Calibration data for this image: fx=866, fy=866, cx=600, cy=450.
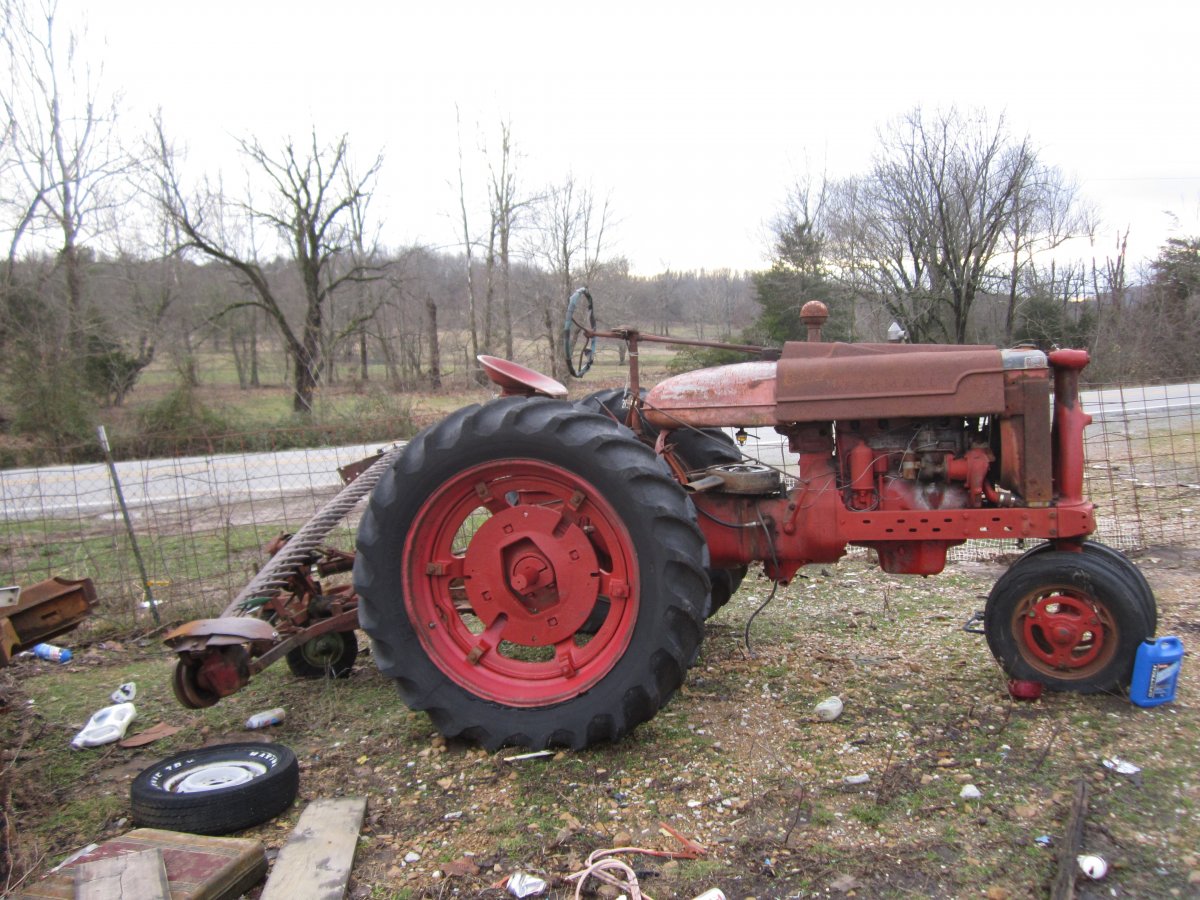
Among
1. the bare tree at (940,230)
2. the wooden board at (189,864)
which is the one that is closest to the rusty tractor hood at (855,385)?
the wooden board at (189,864)

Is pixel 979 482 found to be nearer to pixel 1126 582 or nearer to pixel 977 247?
pixel 1126 582

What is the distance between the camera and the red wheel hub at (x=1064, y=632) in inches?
135

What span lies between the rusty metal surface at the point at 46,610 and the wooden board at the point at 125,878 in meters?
1.28

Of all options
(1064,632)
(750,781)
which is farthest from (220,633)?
(1064,632)

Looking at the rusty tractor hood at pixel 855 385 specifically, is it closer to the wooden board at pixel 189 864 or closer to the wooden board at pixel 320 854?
the wooden board at pixel 320 854

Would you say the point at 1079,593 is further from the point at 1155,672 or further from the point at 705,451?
the point at 705,451

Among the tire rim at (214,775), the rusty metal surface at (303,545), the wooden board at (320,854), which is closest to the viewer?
the wooden board at (320,854)

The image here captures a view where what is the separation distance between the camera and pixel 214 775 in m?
3.15

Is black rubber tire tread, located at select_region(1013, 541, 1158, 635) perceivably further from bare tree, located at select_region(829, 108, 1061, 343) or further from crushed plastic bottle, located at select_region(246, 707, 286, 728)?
bare tree, located at select_region(829, 108, 1061, 343)

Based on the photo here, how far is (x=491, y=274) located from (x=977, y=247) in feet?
45.2

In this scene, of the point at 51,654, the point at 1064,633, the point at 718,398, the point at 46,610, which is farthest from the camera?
the point at 51,654

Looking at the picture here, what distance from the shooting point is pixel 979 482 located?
11.7 feet

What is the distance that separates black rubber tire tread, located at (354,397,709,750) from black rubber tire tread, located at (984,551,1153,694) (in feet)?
4.25

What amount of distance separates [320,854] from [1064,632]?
9.35 feet
